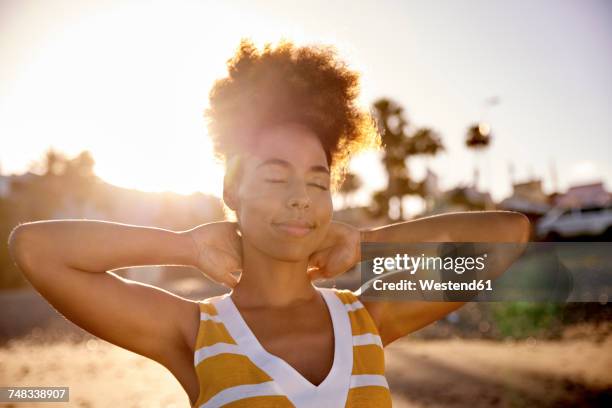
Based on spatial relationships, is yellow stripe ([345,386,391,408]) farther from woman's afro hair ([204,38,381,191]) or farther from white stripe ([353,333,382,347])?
woman's afro hair ([204,38,381,191])

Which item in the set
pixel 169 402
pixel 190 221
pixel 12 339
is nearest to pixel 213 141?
pixel 169 402

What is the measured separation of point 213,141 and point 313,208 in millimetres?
710

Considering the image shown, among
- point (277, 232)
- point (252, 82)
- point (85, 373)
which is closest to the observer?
point (277, 232)

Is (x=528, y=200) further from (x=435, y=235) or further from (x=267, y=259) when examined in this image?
(x=267, y=259)

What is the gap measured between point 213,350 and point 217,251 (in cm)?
47

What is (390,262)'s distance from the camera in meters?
2.65

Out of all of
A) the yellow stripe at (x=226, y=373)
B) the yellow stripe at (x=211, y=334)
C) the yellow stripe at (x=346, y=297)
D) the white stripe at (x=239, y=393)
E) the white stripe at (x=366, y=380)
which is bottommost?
the white stripe at (x=366, y=380)

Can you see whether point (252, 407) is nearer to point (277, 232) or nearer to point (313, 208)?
point (277, 232)

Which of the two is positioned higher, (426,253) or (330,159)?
(330,159)

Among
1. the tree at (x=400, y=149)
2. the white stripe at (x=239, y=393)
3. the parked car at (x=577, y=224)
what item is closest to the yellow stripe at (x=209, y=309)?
the white stripe at (x=239, y=393)

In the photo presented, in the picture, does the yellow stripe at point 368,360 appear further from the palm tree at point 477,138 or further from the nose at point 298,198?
the palm tree at point 477,138

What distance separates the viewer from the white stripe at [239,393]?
1.73 meters

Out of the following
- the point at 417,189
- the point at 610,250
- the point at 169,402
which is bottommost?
the point at 610,250

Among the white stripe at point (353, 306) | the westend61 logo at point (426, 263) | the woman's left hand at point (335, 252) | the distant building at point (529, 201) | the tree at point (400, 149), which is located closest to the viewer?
the white stripe at point (353, 306)
